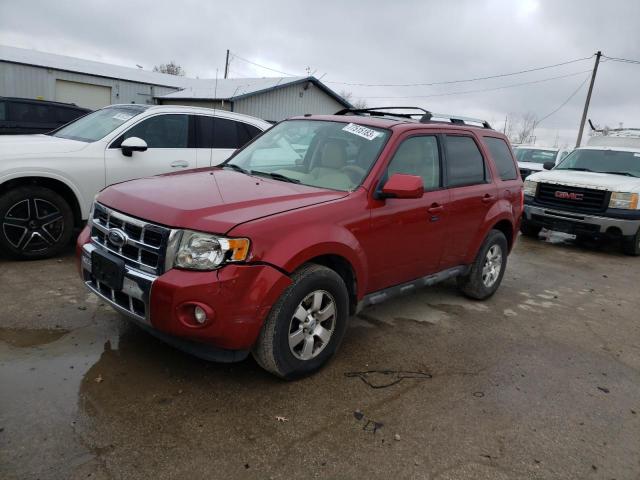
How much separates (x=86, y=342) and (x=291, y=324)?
1616 millimetres

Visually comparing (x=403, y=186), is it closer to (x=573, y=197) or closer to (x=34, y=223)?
(x=34, y=223)

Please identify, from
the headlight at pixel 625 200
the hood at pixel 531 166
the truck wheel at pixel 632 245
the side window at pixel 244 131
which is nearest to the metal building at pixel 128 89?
the hood at pixel 531 166

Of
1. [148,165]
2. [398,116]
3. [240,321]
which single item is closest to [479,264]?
[398,116]

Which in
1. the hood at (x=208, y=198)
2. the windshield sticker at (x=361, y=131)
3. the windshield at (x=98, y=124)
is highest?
the windshield sticker at (x=361, y=131)

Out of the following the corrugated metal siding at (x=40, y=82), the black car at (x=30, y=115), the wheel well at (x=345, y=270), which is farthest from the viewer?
the corrugated metal siding at (x=40, y=82)

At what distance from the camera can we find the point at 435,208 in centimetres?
421

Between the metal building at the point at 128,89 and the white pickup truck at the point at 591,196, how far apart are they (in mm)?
16089

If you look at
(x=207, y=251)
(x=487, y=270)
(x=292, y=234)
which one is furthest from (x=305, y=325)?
(x=487, y=270)

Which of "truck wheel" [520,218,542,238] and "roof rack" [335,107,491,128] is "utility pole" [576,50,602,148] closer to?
"truck wheel" [520,218,542,238]

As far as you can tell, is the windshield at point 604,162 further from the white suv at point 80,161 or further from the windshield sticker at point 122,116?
the windshield sticker at point 122,116

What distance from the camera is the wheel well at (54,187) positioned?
511cm

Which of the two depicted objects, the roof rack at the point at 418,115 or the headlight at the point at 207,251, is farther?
the roof rack at the point at 418,115

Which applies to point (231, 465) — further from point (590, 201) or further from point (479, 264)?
point (590, 201)

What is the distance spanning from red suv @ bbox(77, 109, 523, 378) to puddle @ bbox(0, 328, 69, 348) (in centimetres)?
62
